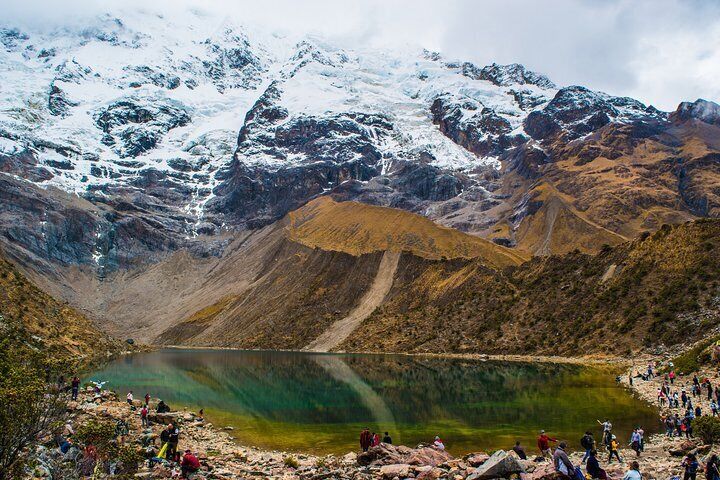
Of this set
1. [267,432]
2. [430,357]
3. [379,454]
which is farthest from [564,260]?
[379,454]

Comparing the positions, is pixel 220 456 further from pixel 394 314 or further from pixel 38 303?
pixel 394 314

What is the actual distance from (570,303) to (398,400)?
54126 millimetres

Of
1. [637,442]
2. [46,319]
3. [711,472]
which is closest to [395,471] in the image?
[711,472]

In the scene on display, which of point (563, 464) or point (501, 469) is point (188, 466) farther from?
point (563, 464)

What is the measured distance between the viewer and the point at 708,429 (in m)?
29.4

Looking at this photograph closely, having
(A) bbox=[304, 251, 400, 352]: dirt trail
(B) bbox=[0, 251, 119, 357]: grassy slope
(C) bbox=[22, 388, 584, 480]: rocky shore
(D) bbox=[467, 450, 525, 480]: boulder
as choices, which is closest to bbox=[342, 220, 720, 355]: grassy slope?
(A) bbox=[304, 251, 400, 352]: dirt trail

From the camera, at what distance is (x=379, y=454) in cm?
2850

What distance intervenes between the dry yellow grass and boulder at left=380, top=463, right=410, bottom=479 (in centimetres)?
12369

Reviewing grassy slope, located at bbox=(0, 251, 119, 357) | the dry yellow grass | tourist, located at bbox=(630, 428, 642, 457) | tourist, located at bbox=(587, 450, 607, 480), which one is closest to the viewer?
tourist, located at bbox=(587, 450, 607, 480)

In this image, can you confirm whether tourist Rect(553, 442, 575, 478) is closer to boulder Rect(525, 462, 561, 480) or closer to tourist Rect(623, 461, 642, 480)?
boulder Rect(525, 462, 561, 480)

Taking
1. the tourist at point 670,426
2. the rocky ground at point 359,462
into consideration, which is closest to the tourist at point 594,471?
the rocky ground at point 359,462

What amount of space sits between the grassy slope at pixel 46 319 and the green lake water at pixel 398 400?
21.2ft

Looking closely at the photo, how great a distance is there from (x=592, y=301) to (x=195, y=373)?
61.0 m

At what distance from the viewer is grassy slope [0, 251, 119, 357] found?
247 feet
